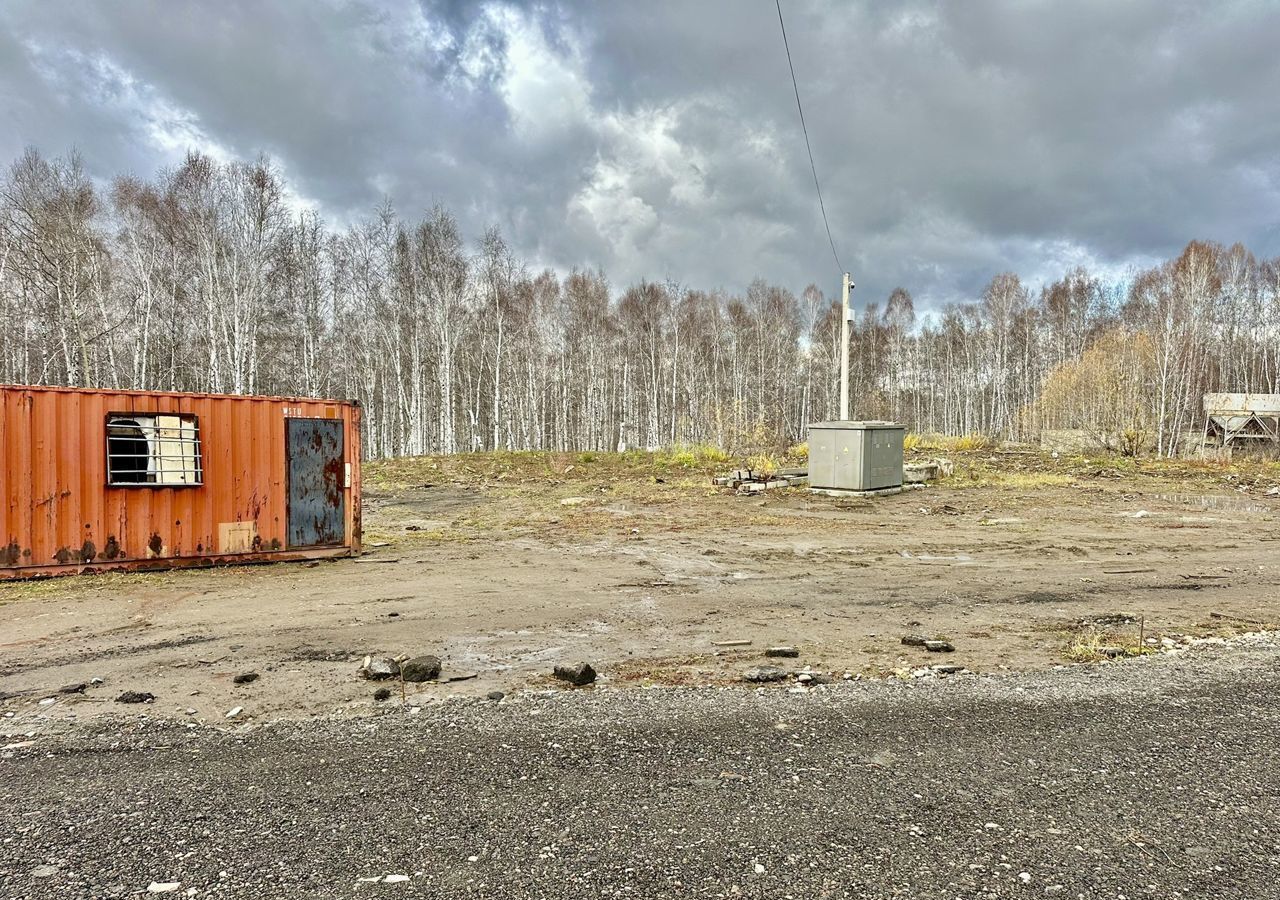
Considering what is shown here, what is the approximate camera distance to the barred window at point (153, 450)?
854cm

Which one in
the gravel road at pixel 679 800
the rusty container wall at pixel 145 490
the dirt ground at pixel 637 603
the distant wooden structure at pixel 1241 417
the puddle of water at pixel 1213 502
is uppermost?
the distant wooden structure at pixel 1241 417

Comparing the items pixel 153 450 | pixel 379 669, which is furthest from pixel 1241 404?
pixel 153 450

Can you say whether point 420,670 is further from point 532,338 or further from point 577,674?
point 532,338

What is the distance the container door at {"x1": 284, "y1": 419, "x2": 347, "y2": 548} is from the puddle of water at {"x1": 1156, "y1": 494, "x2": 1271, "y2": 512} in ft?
60.4

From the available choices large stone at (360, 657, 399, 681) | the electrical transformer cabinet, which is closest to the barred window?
large stone at (360, 657, 399, 681)

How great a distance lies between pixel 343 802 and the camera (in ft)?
9.89

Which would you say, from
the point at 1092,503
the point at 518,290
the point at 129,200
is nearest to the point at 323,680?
the point at 1092,503

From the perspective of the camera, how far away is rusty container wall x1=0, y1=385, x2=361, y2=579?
810 cm

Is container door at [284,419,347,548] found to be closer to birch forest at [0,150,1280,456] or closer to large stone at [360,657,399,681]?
large stone at [360,657,399,681]

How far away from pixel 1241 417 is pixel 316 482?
163 feet

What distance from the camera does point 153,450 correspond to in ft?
28.5

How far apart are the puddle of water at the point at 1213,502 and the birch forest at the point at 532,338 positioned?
14952 millimetres

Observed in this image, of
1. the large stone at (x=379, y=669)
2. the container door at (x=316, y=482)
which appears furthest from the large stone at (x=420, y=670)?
the container door at (x=316, y=482)

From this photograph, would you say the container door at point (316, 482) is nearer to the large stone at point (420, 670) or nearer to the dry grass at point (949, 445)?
the large stone at point (420, 670)
